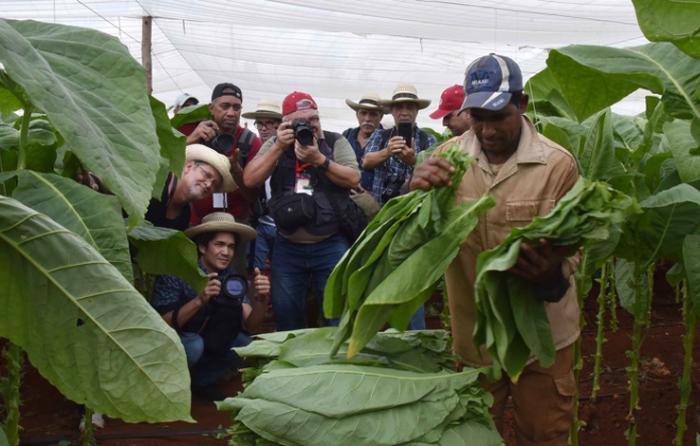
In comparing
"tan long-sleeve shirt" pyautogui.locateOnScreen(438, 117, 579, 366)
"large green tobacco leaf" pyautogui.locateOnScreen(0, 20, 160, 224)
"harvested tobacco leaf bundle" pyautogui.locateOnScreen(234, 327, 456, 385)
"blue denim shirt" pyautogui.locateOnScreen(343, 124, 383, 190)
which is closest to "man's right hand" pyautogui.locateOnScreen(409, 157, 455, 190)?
"tan long-sleeve shirt" pyautogui.locateOnScreen(438, 117, 579, 366)

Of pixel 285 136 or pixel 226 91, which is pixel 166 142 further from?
pixel 226 91

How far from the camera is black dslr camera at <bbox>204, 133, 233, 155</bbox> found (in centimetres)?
467

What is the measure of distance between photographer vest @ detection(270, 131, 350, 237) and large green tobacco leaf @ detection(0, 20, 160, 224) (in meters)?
3.41

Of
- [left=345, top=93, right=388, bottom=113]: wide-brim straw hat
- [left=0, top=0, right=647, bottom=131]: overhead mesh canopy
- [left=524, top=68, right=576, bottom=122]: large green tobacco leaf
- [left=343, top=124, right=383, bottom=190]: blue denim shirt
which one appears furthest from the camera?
[left=0, top=0, right=647, bottom=131]: overhead mesh canopy

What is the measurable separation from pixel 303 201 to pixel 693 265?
2.21 metres

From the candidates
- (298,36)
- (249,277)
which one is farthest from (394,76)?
(249,277)

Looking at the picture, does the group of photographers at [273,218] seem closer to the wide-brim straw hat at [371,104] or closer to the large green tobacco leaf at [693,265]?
the wide-brim straw hat at [371,104]

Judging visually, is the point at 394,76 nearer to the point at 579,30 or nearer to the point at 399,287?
the point at 579,30

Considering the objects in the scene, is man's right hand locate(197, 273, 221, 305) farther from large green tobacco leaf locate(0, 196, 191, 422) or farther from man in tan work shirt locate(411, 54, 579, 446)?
large green tobacco leaf locate(0, 196, 191, 422)

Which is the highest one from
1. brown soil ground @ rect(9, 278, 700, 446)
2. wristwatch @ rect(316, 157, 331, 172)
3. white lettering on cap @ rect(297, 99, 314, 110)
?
white lettering on cap @ rect(297, 99, 314, 110)

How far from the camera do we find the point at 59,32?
1.02 meters

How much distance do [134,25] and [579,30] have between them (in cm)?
550

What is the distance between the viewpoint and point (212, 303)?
174 inches

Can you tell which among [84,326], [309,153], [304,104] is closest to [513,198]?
[84,326]
